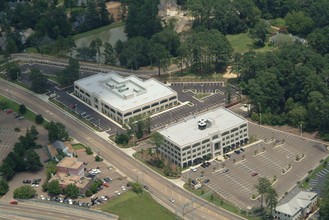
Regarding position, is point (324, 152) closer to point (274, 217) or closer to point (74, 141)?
point (274, 217)

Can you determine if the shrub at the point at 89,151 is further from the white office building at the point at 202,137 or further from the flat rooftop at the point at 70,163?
the white office building at the point at 202,137

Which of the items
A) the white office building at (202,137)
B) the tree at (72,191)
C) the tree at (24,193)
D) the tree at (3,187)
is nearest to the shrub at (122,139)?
the white office building at (202,137)

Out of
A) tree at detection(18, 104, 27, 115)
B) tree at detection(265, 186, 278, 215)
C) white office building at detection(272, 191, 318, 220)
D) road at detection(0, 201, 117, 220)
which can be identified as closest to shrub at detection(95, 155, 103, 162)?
A: road at detection(0, 201, 117, 220)

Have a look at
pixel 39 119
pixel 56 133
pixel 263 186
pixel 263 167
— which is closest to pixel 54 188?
pixel 56 133

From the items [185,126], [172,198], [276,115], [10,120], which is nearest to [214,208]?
[172,198]

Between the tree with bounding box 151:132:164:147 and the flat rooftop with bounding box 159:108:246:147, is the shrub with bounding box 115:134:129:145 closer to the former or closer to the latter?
the flat rooftop with bounding box 159:108:246:147

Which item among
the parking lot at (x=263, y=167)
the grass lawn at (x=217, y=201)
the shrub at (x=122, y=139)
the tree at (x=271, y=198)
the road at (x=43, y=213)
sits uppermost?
the tree at (x=271, y=198)
